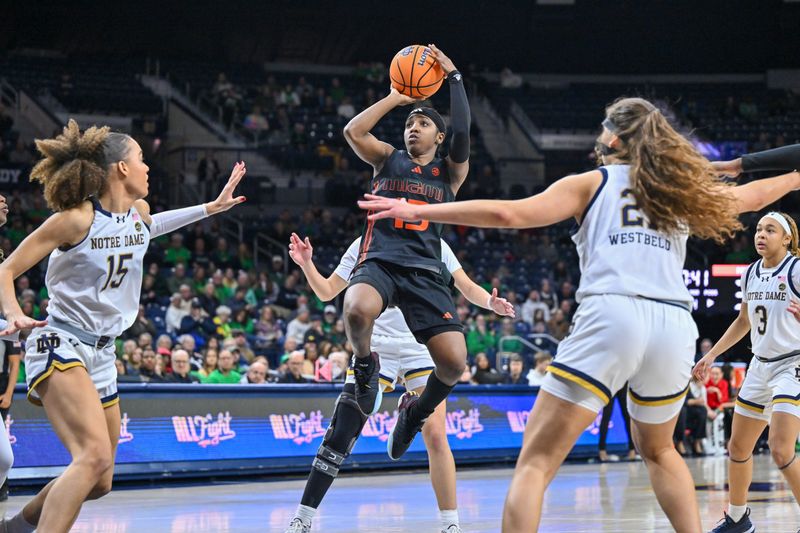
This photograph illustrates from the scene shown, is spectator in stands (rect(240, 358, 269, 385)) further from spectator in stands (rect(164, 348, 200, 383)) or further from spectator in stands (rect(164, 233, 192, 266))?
spectator in stands (rect(164, 233, 192, 266))

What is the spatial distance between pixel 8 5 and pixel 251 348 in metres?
16.5

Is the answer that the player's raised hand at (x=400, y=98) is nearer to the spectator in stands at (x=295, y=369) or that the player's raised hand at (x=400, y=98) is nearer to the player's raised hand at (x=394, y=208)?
the player's raised hand at (x=394, y=208)

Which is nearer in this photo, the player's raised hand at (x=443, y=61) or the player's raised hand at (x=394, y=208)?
the player's raised hand at (x=394, y=208)

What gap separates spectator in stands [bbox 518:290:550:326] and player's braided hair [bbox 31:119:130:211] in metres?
15.6

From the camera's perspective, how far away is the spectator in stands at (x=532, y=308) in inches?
829

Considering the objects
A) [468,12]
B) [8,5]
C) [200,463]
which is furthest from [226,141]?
[200,463]

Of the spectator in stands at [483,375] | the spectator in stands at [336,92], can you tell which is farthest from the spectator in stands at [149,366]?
the spectator in stands at [336,92]

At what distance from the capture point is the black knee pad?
21.4ft

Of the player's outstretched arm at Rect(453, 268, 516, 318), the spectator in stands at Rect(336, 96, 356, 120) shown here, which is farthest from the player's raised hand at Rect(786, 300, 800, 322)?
the spectator in stands at Rect(336, 96, 356, 120)

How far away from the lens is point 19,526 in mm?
5629

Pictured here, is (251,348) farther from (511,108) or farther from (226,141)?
(511,108)

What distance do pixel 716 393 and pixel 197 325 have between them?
8.88 m

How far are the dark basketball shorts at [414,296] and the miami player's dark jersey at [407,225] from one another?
0.21ft

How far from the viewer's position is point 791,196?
25.5 m
